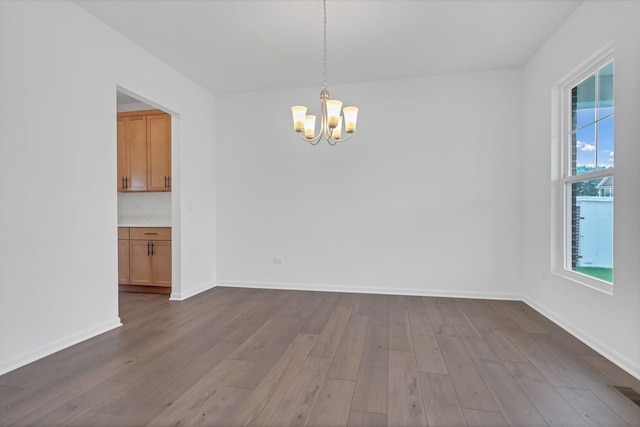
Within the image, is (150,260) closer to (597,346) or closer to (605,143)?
(597,346)

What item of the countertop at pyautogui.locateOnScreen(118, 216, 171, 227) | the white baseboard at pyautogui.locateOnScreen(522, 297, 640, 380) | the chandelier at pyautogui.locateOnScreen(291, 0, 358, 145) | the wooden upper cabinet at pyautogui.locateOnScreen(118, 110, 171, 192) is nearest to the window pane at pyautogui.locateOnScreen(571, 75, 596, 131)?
the white baseboard at pyautogui.locateOnScreen(522, 297, 640, 380)

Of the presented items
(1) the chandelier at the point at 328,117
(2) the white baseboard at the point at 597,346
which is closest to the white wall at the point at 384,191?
(2) the white baseboard at the point at 597,346

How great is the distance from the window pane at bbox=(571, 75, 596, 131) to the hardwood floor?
1969 mm

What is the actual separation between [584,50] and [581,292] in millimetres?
2095

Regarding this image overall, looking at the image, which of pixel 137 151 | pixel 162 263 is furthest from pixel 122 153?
pixel 162 263

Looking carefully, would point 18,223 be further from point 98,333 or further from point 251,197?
point 251,197

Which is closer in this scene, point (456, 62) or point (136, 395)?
point (136, 395)

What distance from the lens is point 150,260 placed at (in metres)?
4.60

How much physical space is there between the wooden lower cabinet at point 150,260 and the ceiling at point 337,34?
7.23 ft

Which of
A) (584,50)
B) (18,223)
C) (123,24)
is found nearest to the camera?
(18,223)

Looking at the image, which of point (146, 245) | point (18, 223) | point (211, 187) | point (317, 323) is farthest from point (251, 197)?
point (18, 223)

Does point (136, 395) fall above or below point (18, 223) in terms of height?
below

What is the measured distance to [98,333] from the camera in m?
3.04

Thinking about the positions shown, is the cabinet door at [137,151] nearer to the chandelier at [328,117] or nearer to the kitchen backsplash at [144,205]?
the kitchen backsplash at [144,205]
